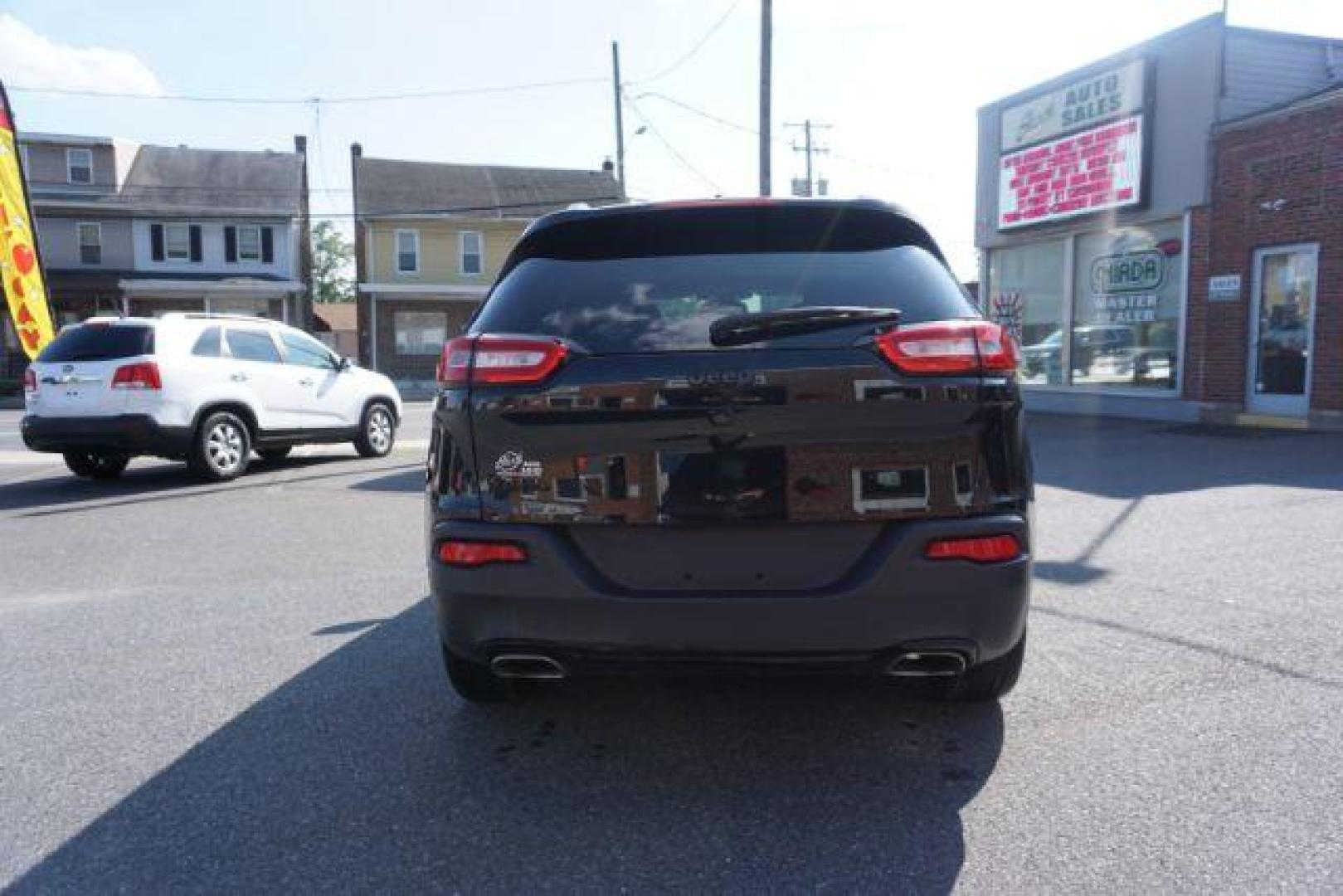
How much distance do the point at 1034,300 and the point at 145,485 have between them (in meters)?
15.2

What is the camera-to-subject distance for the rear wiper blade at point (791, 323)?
9.23 feet

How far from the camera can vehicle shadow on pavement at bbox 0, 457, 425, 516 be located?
356 inches

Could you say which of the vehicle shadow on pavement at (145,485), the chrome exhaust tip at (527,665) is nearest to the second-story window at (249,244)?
the vehicle shadow on pavement at (145,485)

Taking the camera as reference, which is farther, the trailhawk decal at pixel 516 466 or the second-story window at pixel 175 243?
the second-story window at pixel 175 243

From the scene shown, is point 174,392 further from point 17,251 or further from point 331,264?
point 331,264

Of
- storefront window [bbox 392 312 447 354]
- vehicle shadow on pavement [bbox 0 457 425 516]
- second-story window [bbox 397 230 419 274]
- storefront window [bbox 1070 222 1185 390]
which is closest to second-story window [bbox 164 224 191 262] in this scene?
second-story window [bbox 397 230 419 274]

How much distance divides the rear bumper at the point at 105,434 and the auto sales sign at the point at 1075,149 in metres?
14.2

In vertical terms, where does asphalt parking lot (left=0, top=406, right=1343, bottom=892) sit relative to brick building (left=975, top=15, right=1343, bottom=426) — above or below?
below

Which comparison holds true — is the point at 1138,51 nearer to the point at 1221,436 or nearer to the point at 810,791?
the point at 1221,436

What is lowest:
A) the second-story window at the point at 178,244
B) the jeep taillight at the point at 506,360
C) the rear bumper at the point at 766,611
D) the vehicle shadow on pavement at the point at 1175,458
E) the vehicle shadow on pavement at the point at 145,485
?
the vehicle shadow on pavement at the point at 145,485

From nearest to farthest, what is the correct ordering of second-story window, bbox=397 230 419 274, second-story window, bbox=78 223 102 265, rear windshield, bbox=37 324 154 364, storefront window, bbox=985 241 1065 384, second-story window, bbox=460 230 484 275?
rear windshield, bbox=37 324 154 364, storefront window, bbox=985 241 1065 384, second-story window, bbox=78 223 102 265, second-story window, bbox=397 230 419 274, second-story window, bbox=460 230 484 275

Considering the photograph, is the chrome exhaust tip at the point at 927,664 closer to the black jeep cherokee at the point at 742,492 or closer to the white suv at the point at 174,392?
the black jeep cherokee at the point at 742,492

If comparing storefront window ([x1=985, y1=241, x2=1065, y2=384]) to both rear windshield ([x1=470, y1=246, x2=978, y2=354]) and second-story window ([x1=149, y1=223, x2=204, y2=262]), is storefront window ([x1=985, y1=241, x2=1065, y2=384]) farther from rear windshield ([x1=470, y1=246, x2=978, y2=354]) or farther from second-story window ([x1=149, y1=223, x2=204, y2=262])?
second-story window ([x1=149, y1=223, x2=204, y2=262])

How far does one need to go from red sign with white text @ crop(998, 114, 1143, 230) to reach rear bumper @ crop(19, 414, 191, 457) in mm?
14144
